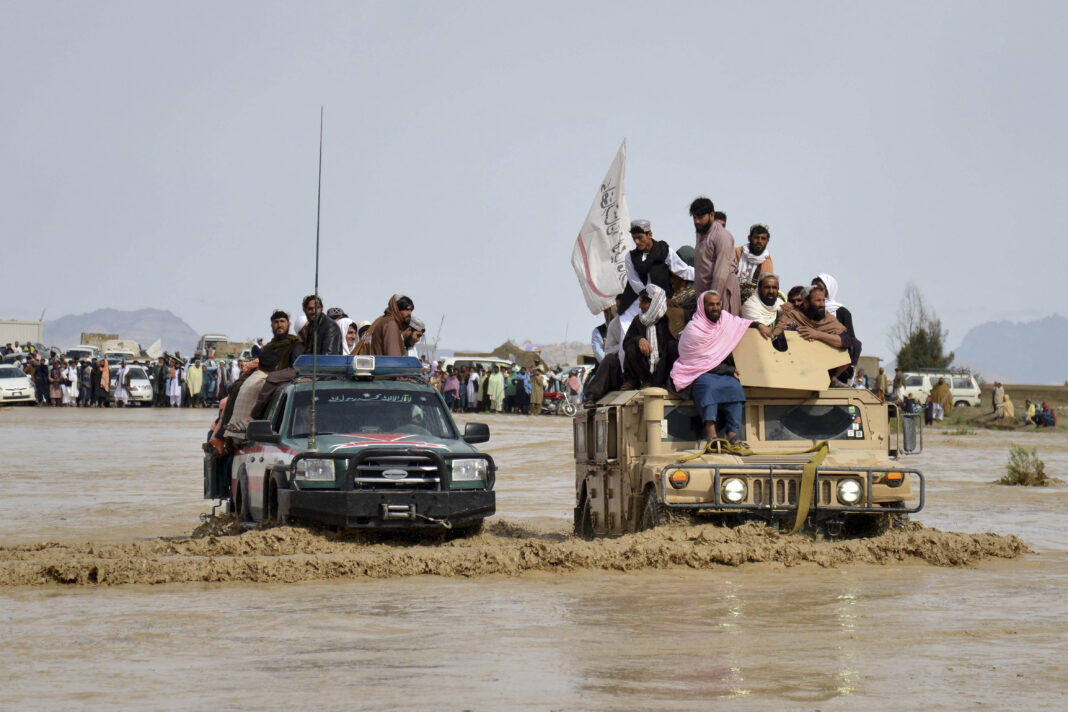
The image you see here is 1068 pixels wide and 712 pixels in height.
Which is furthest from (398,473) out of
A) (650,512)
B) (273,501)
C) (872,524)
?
(872,524)

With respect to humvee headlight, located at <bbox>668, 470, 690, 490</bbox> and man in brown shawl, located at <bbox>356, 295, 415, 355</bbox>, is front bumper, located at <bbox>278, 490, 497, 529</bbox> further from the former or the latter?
man in brown shawl, located at <bbox>356, 295, 415, 355</bbox>

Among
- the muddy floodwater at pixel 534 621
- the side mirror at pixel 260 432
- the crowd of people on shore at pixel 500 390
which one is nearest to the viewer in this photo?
the muddy floodwater at pixel 534 621

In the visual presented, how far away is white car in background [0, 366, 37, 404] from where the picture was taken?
150ft

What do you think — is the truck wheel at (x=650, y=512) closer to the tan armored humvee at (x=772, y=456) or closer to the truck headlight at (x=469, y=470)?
the tan armored humvee at (x=772, y=456)

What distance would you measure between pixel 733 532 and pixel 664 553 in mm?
665

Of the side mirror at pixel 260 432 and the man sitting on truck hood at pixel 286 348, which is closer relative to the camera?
the side mirror at pixel 260 432

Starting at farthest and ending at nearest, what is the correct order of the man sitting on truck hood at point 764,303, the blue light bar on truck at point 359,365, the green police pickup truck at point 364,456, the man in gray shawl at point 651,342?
the blue light bar on truck at point 359,365
the man sitting on truck hood at point 764,303
the man in gray shawl at point 651,342
the green police pickup truck at point 364,456

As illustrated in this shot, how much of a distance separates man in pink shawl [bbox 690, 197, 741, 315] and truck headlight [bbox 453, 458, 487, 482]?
89.8 inches

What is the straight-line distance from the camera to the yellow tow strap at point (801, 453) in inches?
437

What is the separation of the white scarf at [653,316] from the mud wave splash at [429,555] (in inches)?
64.4

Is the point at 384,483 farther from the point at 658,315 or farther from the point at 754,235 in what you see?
the point at 754,235

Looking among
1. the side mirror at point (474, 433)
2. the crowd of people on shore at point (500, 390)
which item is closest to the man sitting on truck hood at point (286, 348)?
the side mirror at point (474, 433)

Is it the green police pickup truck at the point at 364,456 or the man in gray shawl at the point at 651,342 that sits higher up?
the man in gray shawl at the point at 651,342

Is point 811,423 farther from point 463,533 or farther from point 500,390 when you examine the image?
point 500,390
